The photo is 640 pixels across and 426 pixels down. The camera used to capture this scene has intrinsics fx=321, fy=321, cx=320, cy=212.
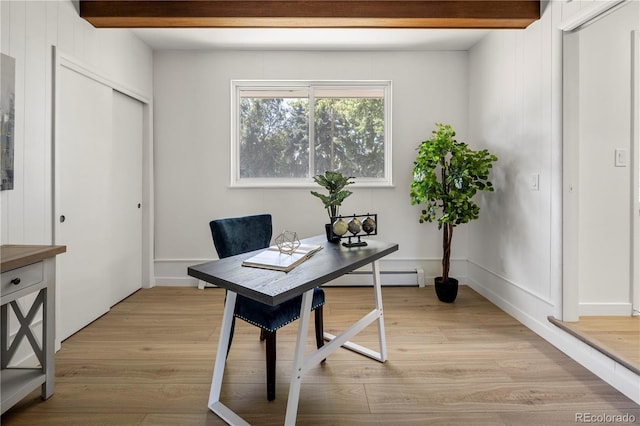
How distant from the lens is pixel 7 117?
1806 mm

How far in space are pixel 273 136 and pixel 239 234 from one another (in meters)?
1.81

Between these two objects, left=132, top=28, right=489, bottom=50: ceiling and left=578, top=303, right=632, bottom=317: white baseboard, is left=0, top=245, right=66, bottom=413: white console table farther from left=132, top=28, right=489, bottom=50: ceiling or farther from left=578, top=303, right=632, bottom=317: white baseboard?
left=578, top=303, right=632, bottom=317: white baseboard

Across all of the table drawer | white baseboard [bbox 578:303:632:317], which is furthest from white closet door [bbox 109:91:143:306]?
white baseboard [bbox 578:303:632:317]

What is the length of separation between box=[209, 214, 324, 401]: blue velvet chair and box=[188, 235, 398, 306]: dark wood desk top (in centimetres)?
24

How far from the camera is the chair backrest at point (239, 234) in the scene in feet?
6.33

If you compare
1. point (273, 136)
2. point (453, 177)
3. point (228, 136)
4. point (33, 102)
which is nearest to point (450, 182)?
point (453, 177)

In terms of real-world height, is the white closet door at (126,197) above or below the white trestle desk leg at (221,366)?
above

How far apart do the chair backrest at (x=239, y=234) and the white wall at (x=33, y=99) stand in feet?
3.74

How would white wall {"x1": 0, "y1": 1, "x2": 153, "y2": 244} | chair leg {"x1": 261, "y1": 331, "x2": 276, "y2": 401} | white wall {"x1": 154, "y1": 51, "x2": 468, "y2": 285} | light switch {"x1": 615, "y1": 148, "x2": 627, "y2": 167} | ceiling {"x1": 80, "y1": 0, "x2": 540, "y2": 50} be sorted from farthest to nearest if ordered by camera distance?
white wall {"x1": 154, "y1": 51, "x2": 468, "y2": 285} < ceiling {"x1": 80, "y1": 0, "x2": 540, "y2": 50} < light switch {"x1": 615, "y1": 148, "x2": 627, "y2": 167} < white wall {"x1": 0, "y1": 1, "x2": 153, "y2": 244} < chair leg {"x1": 261, "y1": 331, "x2": 276, "y2": 401}

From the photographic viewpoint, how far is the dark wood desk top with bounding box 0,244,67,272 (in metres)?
1.42

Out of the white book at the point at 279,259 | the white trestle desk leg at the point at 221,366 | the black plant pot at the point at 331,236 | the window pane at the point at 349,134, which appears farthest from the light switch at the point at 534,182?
the white trestle desk leg at the point at 221,366

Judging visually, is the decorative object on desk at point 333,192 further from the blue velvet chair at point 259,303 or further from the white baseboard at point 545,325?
the white baseboard at point 545,325

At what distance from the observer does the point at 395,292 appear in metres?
3.35

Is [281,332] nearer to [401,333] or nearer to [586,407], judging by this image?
[401,333]
